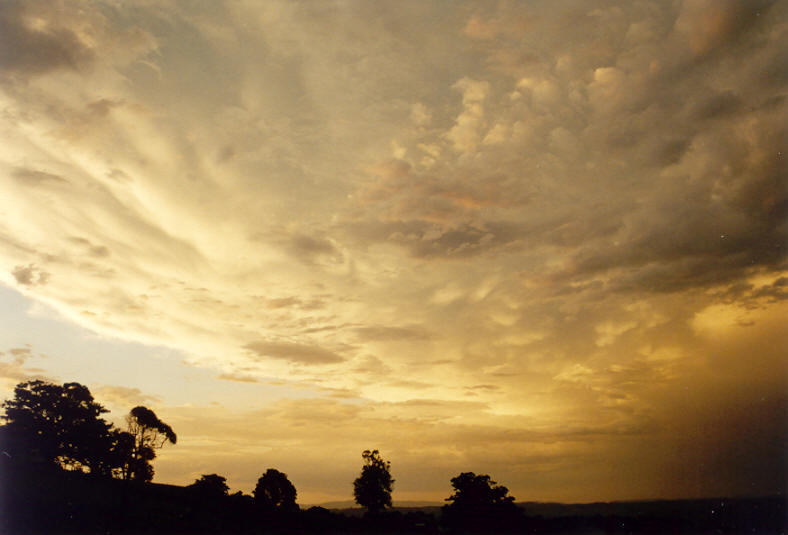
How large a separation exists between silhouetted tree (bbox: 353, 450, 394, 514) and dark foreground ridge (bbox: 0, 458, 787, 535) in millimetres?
27221

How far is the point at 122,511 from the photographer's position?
56.1 meters

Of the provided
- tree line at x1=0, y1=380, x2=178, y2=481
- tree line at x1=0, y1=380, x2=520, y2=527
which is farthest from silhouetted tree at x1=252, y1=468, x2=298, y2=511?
tree line at x1=0, y1=380, x2=178, y2=481

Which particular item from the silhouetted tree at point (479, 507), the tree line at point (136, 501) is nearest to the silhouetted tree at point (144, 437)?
the tree line at point (136, 501)

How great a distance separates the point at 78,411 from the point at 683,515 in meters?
114

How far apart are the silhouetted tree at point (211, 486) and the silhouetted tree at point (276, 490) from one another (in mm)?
8509

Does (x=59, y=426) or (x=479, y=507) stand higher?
(x=59, y=426)

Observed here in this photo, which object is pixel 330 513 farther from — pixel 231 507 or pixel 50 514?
pixel 50 514

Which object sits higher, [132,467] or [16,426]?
[16,426]

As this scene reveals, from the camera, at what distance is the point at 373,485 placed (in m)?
102

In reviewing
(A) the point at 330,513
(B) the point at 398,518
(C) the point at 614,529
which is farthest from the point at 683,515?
(A) the point at 330,513

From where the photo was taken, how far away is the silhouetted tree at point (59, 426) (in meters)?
71.4

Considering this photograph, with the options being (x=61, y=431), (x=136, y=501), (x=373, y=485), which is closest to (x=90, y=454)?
(x=61, y=431)

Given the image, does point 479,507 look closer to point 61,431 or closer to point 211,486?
point 211,486

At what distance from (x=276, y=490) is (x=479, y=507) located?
113 ft
